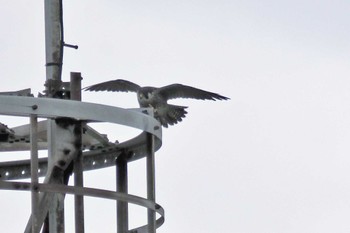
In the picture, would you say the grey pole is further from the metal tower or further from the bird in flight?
the bird in flight

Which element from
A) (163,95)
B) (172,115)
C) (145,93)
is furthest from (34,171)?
(163,95)

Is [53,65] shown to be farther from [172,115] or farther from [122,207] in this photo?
[172,115]

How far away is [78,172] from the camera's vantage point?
10.1 metres

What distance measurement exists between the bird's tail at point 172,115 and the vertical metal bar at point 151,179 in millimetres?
9034

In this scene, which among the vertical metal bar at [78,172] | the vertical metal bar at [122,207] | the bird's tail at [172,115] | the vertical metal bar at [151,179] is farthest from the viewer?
the bird's tail at [172,115]

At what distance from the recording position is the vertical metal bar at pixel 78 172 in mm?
10047

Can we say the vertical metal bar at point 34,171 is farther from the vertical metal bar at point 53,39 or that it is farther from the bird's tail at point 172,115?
the bird's tail at point 172,115

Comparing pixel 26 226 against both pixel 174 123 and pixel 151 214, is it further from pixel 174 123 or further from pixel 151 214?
pixel 174 123

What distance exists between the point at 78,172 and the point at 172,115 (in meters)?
10.4

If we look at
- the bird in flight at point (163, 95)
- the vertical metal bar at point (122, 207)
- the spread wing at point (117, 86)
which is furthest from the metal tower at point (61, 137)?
the spread wing at point (117, 86)

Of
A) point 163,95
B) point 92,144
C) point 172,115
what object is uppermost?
point 92,144

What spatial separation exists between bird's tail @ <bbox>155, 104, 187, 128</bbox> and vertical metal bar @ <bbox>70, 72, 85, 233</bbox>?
9.50 meters

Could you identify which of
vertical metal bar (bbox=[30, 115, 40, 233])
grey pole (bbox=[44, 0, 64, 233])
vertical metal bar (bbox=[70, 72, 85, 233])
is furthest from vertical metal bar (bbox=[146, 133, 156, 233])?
vertical metal bar (bbox=[30, 115, 40, 233])

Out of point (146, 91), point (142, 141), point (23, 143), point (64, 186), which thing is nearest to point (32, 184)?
point (64, 186)
